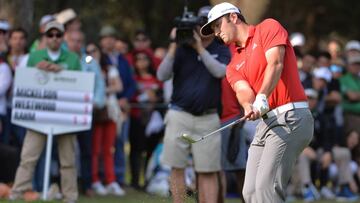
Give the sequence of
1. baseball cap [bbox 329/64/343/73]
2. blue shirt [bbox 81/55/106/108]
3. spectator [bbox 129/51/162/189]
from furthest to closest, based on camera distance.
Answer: baseball cap [bbox 329/64/343/73]
spectator [bbox 129/51/162/189]
blue shirt [bbox 81/55/106/108]

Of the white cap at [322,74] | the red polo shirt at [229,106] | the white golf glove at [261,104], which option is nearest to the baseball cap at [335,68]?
the white cap at [322,74]

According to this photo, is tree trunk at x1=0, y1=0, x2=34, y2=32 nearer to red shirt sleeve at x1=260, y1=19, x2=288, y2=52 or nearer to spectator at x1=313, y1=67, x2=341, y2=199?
spectator at x1=313, y1=67, x2=341, y2=199

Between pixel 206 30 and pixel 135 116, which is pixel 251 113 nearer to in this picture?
pixel 206 30

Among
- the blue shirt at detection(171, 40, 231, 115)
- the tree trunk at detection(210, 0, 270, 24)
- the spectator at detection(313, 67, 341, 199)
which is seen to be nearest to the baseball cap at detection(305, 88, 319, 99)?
the spectator at detection(313, 67, 341, 199)

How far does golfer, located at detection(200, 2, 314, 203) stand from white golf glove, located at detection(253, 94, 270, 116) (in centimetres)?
10

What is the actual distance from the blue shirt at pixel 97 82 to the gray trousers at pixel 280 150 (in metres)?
5.63

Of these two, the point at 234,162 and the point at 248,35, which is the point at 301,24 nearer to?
the point at 234,162

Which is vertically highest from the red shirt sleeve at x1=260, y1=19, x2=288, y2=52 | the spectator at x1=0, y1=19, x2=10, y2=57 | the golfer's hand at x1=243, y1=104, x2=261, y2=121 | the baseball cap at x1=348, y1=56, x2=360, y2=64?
the red shirt sleeve at x1=260, y1=19, x2=288, y2=52

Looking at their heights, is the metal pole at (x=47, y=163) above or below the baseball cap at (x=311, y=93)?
below

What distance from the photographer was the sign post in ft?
44.7

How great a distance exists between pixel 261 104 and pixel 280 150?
566 mm

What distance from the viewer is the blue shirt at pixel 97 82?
1464 cm

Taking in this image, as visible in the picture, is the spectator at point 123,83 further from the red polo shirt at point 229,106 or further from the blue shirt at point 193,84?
the blue shirt at point 193,84

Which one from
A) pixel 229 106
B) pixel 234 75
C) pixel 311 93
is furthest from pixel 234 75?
pixel 311 93
